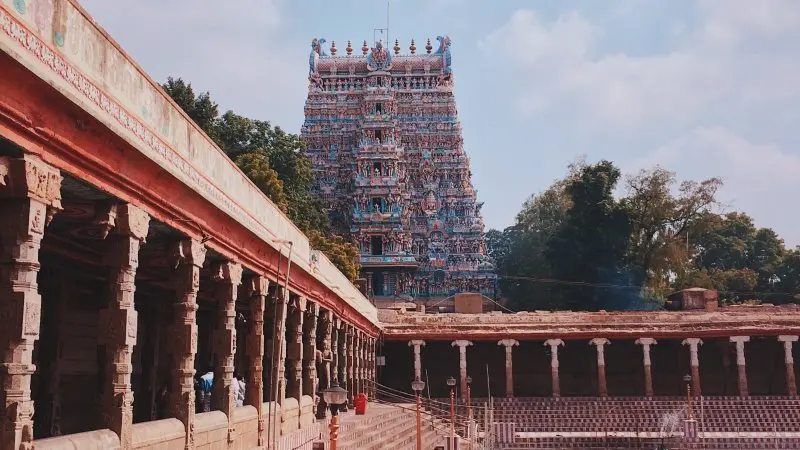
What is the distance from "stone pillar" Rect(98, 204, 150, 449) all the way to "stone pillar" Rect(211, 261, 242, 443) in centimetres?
408

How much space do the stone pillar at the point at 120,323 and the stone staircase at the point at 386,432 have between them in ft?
20.8

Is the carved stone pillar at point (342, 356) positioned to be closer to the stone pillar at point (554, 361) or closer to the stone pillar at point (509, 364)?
the stone pillar at point (509, 364)

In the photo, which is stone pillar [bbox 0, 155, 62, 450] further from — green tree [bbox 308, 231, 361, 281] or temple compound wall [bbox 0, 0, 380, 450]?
green tree [bbox 308, 231, 361, 281]

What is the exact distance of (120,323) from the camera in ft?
31.4

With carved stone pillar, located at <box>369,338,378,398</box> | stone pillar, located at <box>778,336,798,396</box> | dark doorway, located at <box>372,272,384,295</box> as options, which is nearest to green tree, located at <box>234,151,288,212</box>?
carved stone pillar, located at <box>369,338,378,398</box>

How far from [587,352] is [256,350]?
29.2 metres

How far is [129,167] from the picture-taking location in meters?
9.69

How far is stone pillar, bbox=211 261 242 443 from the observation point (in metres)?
13.8

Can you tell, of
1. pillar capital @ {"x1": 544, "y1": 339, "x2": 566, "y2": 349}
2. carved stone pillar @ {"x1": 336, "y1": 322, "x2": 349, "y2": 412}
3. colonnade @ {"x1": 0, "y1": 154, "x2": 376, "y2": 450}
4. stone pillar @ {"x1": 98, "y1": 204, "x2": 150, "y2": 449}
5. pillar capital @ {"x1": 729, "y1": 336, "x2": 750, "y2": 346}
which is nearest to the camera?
colonnade @ {"x1": 0, "y1": 154, "x2": 376, "y2": 450}

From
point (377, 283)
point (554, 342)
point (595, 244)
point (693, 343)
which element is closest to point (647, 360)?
point (693, 343)

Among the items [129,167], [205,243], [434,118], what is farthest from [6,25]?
[434,118]

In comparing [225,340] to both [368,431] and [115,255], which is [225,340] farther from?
[368,431]

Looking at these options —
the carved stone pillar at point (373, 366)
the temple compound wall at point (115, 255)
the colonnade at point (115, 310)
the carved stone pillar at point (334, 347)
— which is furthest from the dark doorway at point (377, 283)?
the colonnade at point (115, 310)

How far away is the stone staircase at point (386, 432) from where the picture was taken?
16.8 metres
